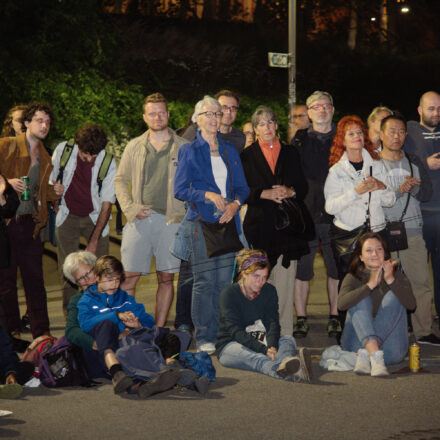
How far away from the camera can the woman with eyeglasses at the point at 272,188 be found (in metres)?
8.03

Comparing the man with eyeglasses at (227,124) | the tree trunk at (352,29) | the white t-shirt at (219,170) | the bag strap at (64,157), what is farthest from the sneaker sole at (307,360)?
the tree trunk at (352,29)

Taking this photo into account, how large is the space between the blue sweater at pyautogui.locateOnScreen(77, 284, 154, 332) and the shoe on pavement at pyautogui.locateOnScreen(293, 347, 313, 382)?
122 centimetres

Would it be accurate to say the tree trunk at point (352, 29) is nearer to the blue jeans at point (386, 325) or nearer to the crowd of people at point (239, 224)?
the crowd of people at point (239, 224)

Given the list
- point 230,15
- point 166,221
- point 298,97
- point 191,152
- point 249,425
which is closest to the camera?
point 249,425

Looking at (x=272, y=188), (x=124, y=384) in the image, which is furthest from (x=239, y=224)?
(x=124, y=384)

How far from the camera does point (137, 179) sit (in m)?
→ 8.34

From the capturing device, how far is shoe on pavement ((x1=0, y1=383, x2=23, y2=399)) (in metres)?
6.39

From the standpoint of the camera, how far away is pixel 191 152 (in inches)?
305

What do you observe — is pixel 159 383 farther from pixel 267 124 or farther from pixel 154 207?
pixel 267 124

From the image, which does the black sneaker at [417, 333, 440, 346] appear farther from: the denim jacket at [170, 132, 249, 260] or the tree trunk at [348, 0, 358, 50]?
the tree trunk at [348, 0, 358, 50]

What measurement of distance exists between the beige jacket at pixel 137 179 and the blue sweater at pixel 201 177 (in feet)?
1.19

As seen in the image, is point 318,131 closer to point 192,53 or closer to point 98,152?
point 98,152

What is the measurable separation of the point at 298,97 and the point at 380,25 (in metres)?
10.5

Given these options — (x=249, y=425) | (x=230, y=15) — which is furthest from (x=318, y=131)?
(x=230, y=15)
